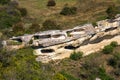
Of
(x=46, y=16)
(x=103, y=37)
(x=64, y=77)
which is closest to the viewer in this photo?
(x=64, y=77)

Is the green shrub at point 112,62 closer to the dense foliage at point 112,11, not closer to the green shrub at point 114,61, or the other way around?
the green shrub at point 114,61

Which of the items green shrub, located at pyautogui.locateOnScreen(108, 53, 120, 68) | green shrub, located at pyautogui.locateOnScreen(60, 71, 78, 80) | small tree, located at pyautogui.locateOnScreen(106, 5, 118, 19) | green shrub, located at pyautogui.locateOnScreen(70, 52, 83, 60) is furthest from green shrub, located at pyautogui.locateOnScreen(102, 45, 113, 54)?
green shrub, located at pyautogui.locateOnScreen(60, 71, 78, 80)

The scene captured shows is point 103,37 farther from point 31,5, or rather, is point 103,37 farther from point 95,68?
point 31,5

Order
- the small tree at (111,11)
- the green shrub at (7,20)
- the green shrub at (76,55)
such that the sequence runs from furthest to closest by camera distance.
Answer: the green shrub at (7,20)
the small tree at (111,11)
the green shrub at (76,55)

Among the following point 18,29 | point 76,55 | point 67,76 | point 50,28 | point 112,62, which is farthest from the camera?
point 50,28

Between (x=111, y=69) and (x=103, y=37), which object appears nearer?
(x=111, y=69)

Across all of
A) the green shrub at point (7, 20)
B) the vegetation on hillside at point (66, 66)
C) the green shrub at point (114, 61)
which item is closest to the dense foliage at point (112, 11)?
the vegetation on hillside at point (66, 66)

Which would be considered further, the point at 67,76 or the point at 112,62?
the point at 112,62

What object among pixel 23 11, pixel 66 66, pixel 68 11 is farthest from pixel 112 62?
pixel 23 11

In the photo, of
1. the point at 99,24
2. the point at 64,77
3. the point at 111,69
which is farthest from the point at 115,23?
the point at 64,77

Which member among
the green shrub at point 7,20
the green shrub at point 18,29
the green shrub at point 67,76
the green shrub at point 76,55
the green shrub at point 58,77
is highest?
the green shrub at point 18,29

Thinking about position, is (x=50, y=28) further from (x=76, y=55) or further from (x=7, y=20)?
(x=7, y=20)
